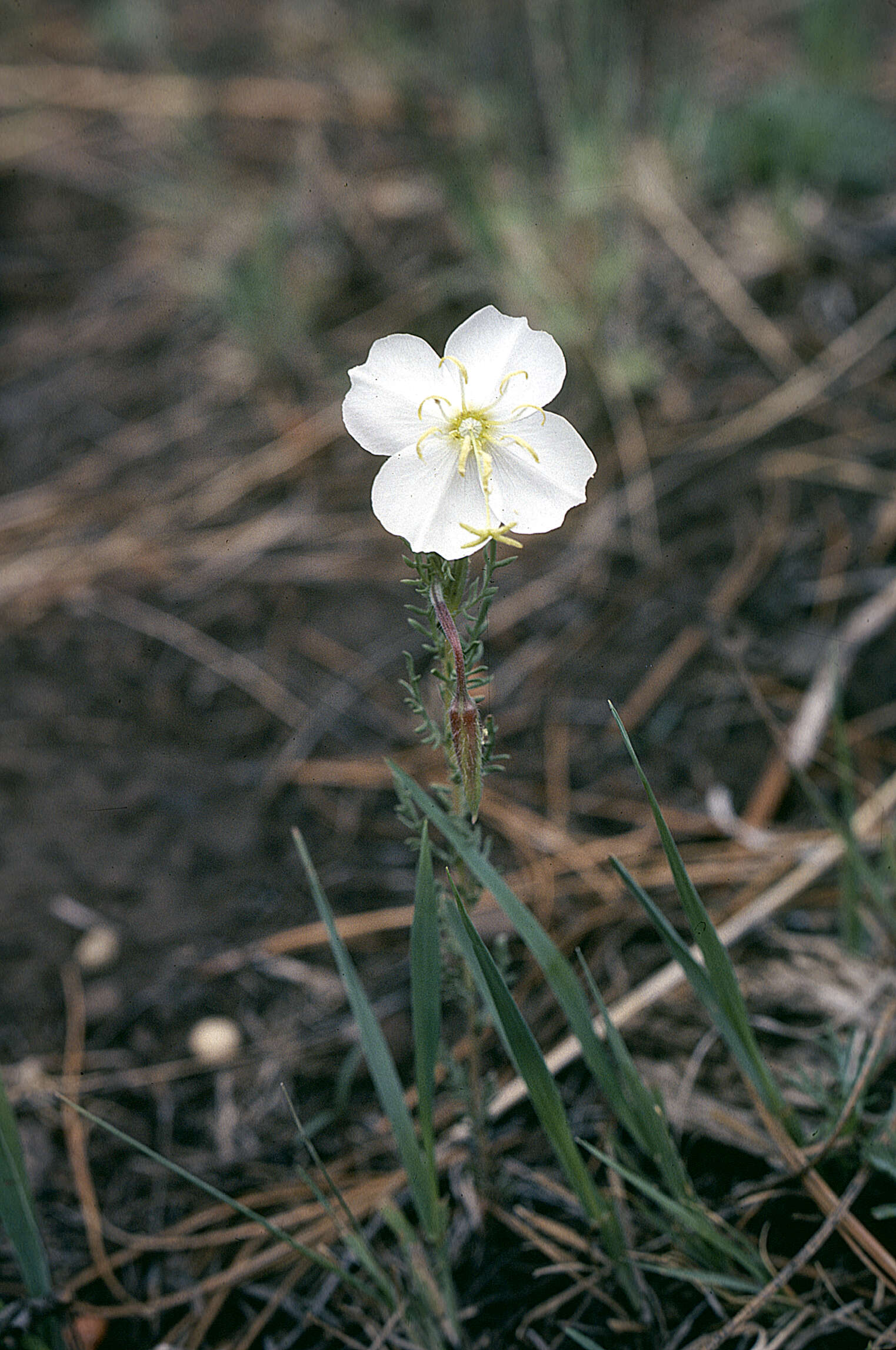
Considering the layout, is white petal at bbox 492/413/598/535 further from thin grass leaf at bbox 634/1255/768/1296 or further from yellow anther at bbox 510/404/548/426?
thin grass leaf at bbox 634/1255/768/1296

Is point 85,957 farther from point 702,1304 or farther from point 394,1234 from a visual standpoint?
A: point 702,1304

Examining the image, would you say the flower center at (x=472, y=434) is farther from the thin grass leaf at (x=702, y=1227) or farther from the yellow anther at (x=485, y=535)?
the thin grass leaf at (x=702, y=1227)

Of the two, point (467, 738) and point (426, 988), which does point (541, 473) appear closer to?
point (467, 738)

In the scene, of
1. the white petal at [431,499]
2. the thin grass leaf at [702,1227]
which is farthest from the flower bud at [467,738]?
the thin grass leaf at [702,1227]

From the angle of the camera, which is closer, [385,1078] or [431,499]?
[431,499]

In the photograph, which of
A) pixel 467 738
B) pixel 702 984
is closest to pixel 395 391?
pixel 467 738

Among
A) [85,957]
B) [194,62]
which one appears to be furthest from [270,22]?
[85,957]

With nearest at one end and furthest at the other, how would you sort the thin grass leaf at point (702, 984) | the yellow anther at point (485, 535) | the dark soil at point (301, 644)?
the yellow anther at point (485, 535)
the thin grass leaf at point (702, 984)
the dark soil at point (301, 644)
